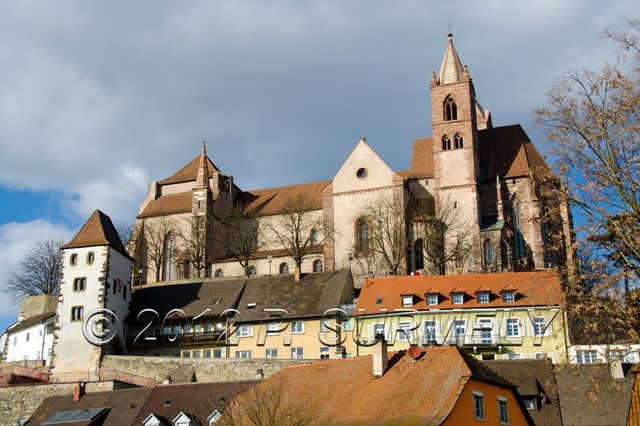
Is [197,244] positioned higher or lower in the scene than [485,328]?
higher

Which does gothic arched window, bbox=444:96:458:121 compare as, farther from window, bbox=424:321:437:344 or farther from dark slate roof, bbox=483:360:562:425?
dark slate roof, bbox=483:360:562:425

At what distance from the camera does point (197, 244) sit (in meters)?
86.7

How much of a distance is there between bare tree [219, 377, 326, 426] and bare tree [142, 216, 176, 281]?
53173mm

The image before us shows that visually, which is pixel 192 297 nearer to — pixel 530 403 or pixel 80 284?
pixel 80 284

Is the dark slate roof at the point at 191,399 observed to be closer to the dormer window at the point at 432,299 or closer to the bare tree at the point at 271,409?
the bare tree at the point at 271,409

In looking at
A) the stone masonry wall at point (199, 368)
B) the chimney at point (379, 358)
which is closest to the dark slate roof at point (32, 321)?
the stone masonry wall at point (199, 368)

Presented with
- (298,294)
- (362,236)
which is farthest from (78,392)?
(362,236)

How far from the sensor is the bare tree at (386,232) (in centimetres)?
7756

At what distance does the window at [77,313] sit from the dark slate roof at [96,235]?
16.0 feet

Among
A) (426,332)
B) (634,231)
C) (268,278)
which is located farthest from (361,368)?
(268,278)

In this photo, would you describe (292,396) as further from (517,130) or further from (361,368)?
(517,130)

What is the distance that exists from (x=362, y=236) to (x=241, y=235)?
1344 centimetres

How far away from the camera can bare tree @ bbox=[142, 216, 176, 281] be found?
89.0 metres

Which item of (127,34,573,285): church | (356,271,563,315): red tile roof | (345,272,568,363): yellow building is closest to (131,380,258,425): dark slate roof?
(345,272,568,363): yellow building
